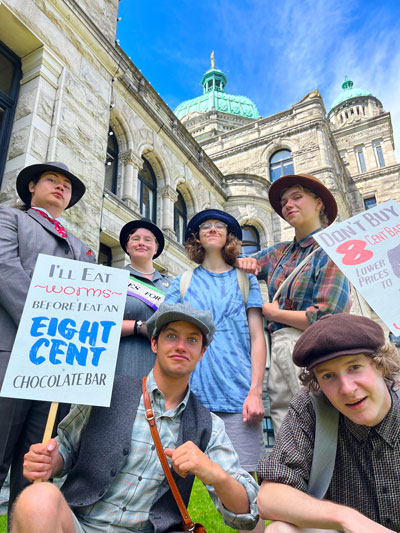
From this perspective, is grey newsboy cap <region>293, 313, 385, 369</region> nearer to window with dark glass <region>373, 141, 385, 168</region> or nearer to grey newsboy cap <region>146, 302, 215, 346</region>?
grey newsboy cap <region>146, 302, 215, 346</region>

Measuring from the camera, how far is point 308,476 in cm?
179

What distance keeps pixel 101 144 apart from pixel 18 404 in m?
5.31

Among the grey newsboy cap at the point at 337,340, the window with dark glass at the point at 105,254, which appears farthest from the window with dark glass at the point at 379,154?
the grey newsboy cap at the point at 337,340

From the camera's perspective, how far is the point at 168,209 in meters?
10.9

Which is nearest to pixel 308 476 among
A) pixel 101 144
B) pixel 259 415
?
pixel 259 415

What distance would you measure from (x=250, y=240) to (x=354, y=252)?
525 inches

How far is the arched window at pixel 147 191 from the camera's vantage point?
10531 millimetres

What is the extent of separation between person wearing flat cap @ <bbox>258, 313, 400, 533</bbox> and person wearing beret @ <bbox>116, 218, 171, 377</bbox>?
52.1 inches

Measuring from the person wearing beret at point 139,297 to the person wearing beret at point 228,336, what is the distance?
331 mm

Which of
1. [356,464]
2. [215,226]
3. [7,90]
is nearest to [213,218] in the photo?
[215,226]

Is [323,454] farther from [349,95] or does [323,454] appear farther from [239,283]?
[349,95]

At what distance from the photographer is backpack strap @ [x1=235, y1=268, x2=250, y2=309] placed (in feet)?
9.52

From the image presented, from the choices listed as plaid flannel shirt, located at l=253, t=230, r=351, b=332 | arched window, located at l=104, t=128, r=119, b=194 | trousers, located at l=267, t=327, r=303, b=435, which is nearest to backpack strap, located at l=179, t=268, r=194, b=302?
plaid flannel shirt, located at l=253, t=230, r=351, b=332

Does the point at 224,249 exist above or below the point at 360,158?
below
